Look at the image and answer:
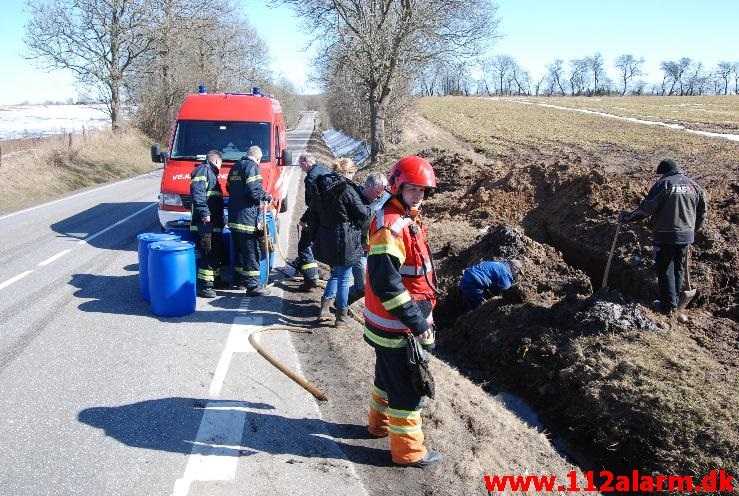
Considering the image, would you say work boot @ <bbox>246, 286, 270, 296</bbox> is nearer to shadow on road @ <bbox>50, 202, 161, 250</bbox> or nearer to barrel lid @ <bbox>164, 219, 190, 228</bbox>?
barrel lid @ <bbox>164, 219, 190, 228</bbox>

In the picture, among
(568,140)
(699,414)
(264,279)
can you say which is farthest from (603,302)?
(568,140)

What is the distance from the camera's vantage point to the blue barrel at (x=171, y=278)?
6.73 m

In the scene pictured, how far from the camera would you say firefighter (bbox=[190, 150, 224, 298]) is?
7.78 meters

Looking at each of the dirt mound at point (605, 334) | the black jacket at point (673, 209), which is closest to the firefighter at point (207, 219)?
the dirt mound at point (605, 334)

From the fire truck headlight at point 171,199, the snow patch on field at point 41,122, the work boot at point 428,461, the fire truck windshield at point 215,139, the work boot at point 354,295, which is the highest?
the snow patch on field at point 41,122

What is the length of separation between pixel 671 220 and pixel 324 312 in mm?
4568

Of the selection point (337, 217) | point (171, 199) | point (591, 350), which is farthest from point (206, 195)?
point (591, 350)

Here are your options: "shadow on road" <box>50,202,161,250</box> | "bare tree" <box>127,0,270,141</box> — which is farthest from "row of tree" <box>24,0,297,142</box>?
"shadow on road" <box>50,202,161,250</box>

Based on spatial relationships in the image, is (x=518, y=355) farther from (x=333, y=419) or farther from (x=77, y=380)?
(x=77, y=380)

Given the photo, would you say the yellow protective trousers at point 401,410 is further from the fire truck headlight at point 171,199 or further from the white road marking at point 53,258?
the white road marking at point 53,258

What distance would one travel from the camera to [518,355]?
7.07m

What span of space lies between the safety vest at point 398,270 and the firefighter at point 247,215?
12.7 ft

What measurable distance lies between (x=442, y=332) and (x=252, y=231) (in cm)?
314

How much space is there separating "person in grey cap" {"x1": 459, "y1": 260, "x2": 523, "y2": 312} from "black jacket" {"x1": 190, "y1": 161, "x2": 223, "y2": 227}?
3.73 metres
